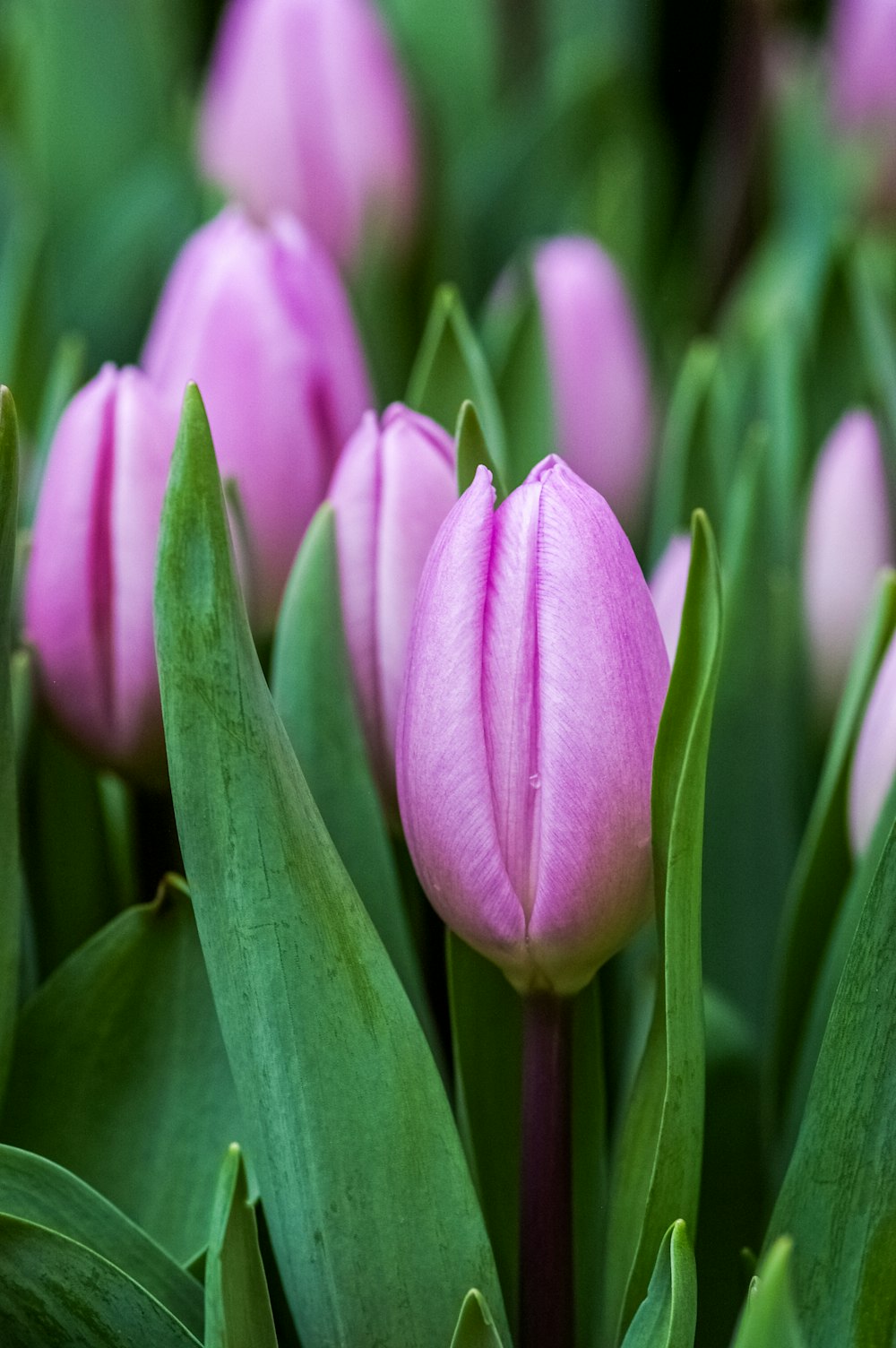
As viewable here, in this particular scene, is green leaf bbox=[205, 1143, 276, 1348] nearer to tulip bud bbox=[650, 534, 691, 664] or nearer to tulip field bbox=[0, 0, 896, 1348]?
tulip field bbox=[0, 0, 896, 1348]

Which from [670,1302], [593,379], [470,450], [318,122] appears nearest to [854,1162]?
[670,1302]

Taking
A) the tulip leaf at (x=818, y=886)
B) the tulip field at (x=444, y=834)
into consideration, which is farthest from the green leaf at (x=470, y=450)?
the tulip leaf at (x=818, y=886)

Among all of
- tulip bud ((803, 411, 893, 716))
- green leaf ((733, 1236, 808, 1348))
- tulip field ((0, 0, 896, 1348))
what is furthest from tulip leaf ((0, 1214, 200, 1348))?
tulip bud ((803, 411, 893, 716))

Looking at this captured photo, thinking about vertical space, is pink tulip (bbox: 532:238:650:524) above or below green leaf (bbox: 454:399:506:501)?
above

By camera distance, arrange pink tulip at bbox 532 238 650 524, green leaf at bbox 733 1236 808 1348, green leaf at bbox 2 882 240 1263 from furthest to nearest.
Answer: pink tulip at bbox 532 238 650 524
green leaf at bbox 2 882 240 1263
green leaf at bbox 733 1236 808 1348

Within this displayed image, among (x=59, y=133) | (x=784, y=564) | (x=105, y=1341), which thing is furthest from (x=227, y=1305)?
(x=59, y=133)

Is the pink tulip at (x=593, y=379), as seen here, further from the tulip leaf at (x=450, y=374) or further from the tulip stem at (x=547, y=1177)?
the tulip stem at (x=547, y=1177)

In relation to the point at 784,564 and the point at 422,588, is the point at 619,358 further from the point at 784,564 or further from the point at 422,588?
the point at 422,588

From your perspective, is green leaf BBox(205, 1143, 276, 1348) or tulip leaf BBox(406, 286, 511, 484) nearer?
green leaf BBox(205, 1143, 276, 1348)
